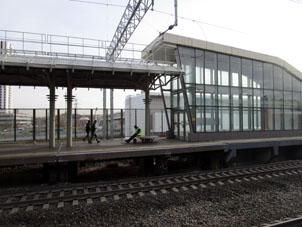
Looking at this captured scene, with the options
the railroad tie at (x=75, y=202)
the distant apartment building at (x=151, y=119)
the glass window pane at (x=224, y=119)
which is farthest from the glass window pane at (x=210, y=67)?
the railroad tie at (x=75, y=202)

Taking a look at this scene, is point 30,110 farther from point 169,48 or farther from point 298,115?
point 298,115

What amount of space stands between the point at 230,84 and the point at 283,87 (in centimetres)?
605

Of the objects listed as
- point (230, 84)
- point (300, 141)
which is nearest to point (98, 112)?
point (230, 84)

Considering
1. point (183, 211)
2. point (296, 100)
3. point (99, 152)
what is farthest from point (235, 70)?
point (183, 211)

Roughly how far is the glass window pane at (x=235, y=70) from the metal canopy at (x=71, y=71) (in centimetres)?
549

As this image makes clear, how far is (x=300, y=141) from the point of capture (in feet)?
47.8

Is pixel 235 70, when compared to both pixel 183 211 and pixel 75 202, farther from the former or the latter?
pixel 75 202

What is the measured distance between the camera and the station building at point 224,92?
14250 millimetres

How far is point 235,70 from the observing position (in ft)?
52.1

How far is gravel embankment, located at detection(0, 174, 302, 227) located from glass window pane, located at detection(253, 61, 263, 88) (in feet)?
36.4

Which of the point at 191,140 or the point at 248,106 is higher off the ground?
the point at 248,106

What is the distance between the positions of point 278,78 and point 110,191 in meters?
17.4

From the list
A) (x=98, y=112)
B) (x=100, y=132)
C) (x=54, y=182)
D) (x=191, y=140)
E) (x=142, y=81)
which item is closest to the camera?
(x=54, y=182)

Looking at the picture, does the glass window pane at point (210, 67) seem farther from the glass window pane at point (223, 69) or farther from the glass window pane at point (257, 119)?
the glass window pane at point (257, 119)
